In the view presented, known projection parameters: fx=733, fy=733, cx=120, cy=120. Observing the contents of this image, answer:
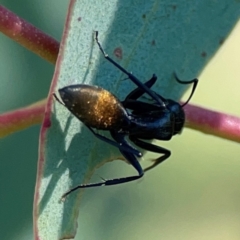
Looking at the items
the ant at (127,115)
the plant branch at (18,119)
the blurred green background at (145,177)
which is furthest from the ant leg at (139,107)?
the blurred green background at (145,177)

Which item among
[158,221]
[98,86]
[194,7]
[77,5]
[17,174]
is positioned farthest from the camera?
[158,221]

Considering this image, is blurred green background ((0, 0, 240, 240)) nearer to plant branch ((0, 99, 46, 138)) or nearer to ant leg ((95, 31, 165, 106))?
ant leg ((95, 31, 165, 106))

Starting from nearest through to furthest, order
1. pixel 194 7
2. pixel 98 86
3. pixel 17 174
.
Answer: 1. pixel 98 86
2. pixel 194 7
3. pixel 17 174

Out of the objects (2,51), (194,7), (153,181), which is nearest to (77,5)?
(194,7)

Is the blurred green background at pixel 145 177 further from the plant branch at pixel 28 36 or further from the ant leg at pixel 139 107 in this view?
the plant branch at pixel 28 36

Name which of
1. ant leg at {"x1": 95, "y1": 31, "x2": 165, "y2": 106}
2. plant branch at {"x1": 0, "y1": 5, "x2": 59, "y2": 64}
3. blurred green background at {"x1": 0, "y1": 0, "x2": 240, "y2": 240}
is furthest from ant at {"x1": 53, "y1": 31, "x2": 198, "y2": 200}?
blurred green background at {"x1": 0, "y1": 0, "x2": 240, "y2": 240}

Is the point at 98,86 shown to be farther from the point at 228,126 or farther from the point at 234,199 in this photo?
the point at 234,199
